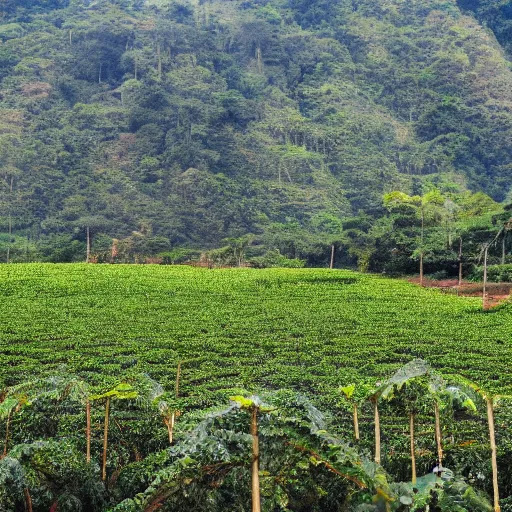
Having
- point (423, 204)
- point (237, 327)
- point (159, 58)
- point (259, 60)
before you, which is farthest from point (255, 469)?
point (259, 60)

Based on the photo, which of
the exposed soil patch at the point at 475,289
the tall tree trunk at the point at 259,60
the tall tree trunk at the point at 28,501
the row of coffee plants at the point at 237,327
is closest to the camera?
the tall tree trunk at the point at 28,501

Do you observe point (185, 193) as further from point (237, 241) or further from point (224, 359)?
point (224, 359)

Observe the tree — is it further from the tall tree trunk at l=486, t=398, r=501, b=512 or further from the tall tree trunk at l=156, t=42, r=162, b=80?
the tall tree trunk at l=156, t=42, r=162, b=80

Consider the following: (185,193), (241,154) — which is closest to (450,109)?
(241,154)

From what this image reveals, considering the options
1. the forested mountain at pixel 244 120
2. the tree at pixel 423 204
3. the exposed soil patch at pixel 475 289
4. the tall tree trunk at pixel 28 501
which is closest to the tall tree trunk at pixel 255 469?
the tall tree trunk at pixel 28 501

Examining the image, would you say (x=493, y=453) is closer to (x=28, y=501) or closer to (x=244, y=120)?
(x=28, y=501)

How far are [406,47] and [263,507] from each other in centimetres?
12159

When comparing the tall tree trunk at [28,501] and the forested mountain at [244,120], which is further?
the forested mountain at [244,120]

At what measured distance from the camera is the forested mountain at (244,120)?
78.5 m

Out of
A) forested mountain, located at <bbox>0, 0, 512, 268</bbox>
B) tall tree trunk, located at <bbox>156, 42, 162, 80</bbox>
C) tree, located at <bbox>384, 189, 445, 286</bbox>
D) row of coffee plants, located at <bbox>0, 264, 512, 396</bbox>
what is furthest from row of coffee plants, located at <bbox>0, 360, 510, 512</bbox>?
tall tree trunk, located at <bbox>156, 42, 162, 80</bbox>

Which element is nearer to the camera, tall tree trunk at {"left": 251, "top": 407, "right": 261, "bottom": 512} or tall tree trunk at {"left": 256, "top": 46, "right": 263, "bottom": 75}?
tall tree trunk at {"left": 251, "top": 407, "right": 261, "bottom": 512}

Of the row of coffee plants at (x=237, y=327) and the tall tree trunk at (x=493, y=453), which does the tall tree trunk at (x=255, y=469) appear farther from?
the row of coffee plants at (x=237, y=327)

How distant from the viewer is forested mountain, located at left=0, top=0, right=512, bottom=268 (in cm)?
7850

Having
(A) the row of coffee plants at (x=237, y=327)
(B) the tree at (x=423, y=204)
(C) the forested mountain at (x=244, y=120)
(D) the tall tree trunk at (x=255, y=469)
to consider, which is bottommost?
(A) the row of coffee plants at (x=237, y=327)
